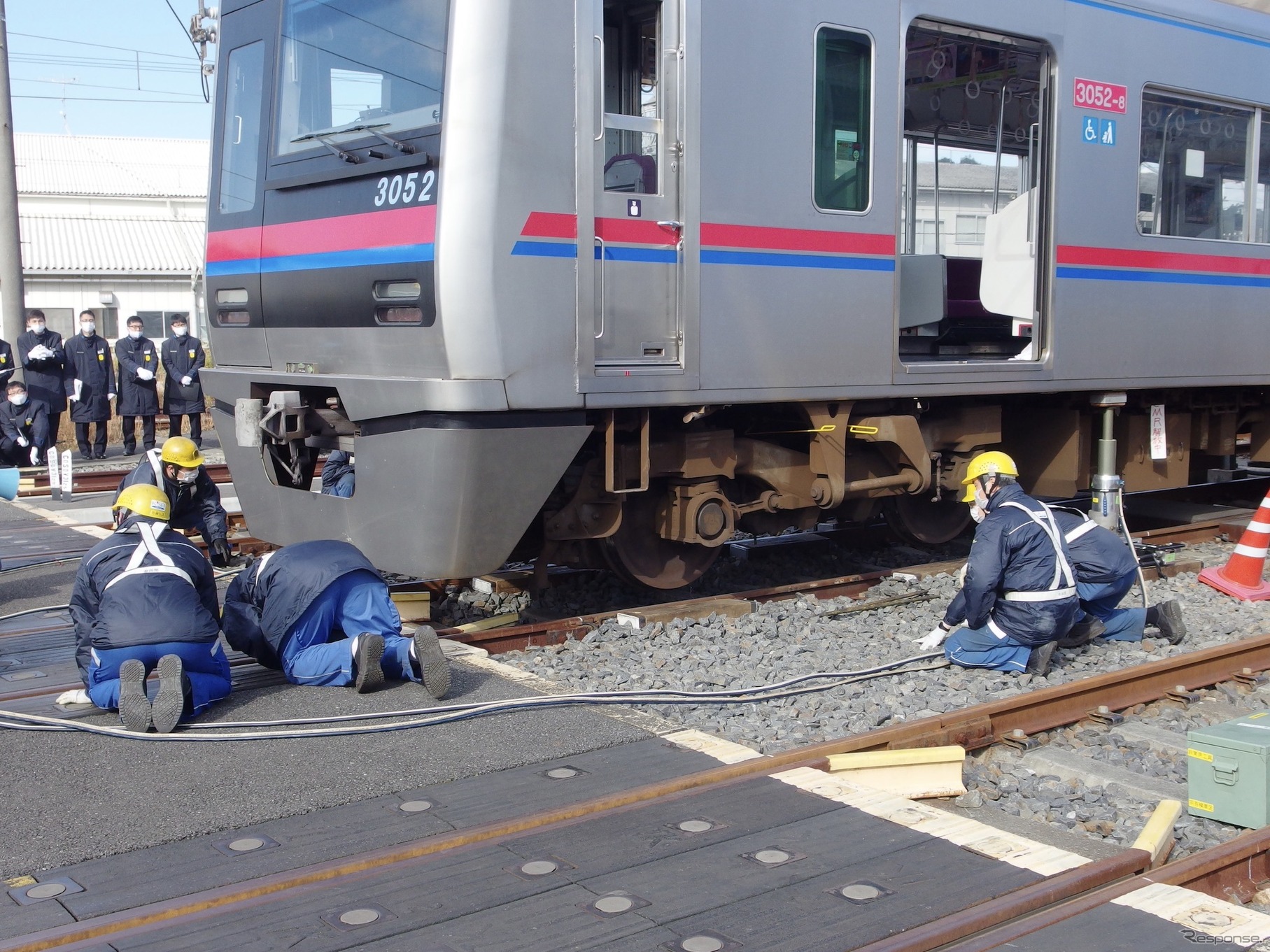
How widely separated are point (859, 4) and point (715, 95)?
3.80 ft

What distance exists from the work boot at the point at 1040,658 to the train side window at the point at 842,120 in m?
2.54

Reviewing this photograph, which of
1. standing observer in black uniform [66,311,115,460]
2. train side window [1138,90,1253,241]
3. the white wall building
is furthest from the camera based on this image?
the white wall building

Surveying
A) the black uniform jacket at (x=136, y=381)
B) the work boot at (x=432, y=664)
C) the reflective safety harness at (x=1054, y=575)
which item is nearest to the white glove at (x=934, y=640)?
the reflective safety harness at (x=1054, y=575)

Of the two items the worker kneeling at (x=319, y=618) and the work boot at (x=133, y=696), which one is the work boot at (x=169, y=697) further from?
the worker kneeling at (x=319, y=618)

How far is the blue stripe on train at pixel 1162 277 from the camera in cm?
802

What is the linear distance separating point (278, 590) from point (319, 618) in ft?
0.72

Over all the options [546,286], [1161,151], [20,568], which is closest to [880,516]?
[1161,151]

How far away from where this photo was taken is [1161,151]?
863cm

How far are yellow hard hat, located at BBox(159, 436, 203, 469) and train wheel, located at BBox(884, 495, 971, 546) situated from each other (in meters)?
4.53

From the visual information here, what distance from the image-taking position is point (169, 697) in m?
4.92

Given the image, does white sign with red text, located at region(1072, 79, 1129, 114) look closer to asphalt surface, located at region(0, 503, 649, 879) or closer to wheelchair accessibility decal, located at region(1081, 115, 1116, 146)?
wheelchair accessibility decal, located at region(1081, 115, 1116, 146)

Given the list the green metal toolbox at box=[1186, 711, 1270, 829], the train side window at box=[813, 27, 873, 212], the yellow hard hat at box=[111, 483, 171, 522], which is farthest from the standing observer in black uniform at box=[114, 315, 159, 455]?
the green metal toolbox at box=[1186, 711, 1270, 829]

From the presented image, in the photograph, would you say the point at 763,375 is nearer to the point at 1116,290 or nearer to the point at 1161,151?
the point at 1116,290

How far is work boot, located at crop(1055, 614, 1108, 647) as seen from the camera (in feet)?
21.9
